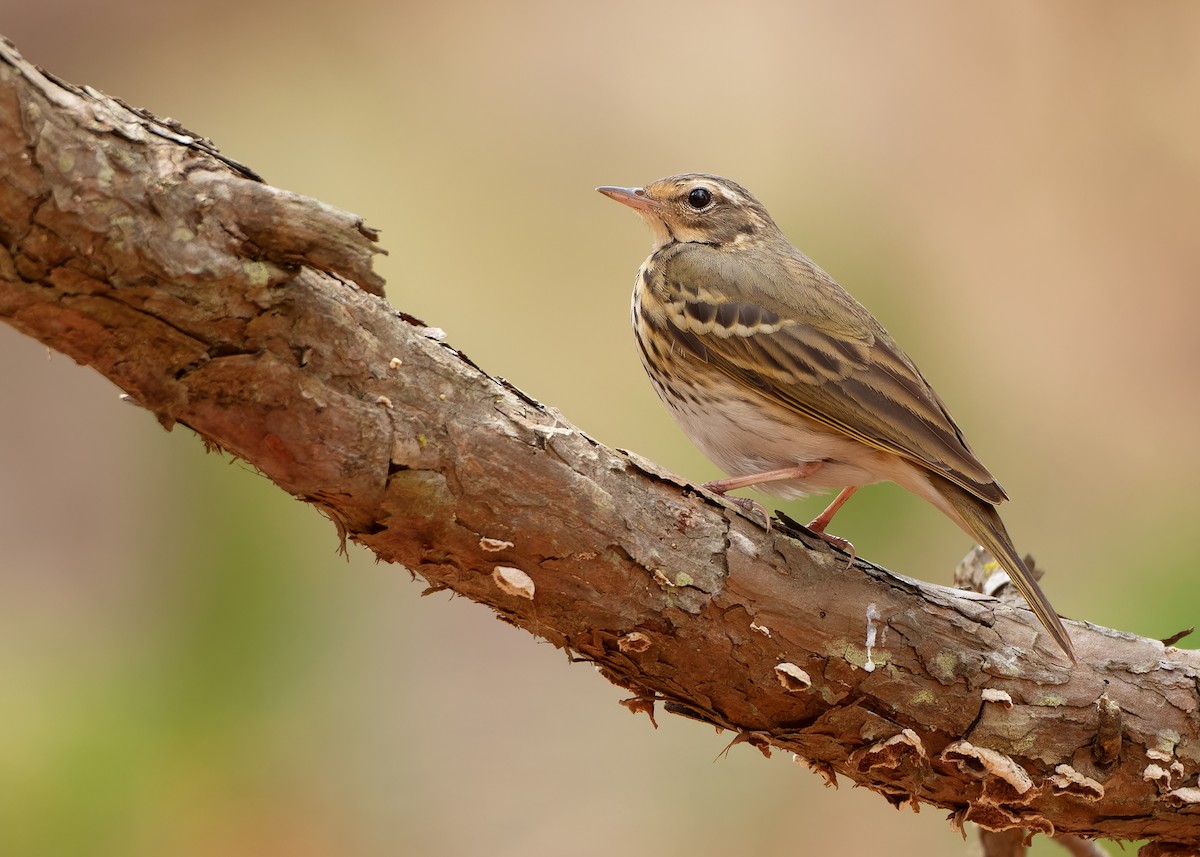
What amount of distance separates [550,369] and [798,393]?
2810mm

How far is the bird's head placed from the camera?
3.91m

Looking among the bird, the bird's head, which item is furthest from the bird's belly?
the bird's head

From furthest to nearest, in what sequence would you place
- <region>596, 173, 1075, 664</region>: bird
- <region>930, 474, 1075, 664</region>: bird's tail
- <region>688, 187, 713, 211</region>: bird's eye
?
<region>688, 187, 713, 211</region>: bird's eye
<region>596, 173, 1075, 664</region>: bird
<region>930, 474, 1075, 664</region>: bird's tail

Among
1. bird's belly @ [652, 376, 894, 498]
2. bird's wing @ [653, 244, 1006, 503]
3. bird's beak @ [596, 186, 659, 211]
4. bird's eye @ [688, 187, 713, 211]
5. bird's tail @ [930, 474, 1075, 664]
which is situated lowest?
bird's tail @ [930, 474, 1075, 664]

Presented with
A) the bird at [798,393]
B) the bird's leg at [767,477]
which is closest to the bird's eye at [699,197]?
the bird at [798,393]

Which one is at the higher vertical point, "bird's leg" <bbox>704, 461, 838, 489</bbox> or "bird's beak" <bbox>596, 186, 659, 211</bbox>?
"bird's beak" <bbox>596, 186, 659, 211</bbox>

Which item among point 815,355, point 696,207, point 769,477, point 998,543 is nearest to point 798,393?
point 815,355

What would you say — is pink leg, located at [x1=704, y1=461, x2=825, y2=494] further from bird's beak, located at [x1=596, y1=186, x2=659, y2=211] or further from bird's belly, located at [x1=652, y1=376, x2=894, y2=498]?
bird's beak, located at [x1=596, y1=186, x2=659, y2=211]

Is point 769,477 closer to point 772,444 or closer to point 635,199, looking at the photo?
point 772,444

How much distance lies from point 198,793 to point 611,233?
11.4 feet

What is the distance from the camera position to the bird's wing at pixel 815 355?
302 cm

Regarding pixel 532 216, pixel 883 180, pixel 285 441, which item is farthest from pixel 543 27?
pixel 285 441

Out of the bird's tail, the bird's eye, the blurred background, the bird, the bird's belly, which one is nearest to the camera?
the bird's tail

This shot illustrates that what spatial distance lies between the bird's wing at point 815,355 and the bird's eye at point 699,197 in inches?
18.2
